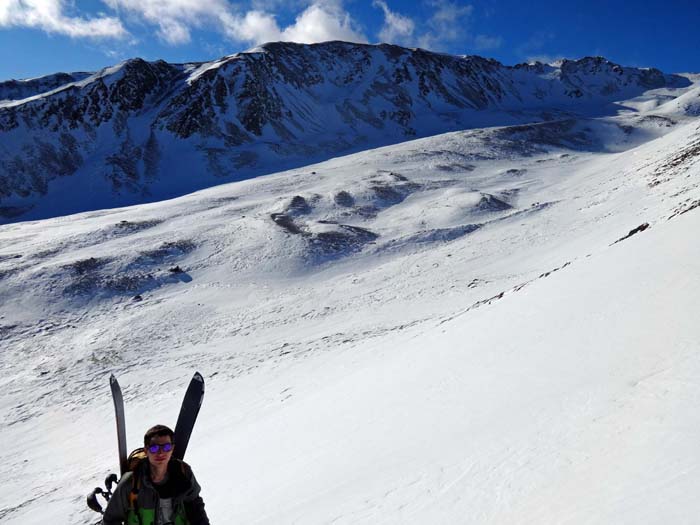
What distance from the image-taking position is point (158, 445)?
400 centimetres

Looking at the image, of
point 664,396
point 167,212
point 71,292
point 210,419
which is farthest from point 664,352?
point 167,212

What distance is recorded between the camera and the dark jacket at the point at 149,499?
409 cm

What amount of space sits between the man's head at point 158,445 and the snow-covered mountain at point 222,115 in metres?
79.4

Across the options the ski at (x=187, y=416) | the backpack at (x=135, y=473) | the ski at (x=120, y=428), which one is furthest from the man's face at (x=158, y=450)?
the ski at (x=187, y=416)

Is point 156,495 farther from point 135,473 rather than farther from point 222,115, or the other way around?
point 222,115

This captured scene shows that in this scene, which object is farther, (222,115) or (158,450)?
(222,115)

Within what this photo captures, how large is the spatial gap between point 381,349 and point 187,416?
479 inches

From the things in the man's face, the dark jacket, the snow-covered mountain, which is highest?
the snow-covered mountain

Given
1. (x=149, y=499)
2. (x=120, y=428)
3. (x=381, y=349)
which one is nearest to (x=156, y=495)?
A: (x=149, y=499)

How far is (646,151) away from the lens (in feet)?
199

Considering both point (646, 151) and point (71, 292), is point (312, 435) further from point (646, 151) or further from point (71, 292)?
point (646, 151)

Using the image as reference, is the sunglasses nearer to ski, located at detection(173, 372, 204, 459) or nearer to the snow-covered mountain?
ski, located at detection(173, 372, 204, 459)

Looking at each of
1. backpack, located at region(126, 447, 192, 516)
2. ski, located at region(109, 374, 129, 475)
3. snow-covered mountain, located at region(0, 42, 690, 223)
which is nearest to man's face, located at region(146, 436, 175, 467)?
backpack, located at region(126, 447, 192, 516)

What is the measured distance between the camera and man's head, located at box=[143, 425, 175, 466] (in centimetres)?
398
